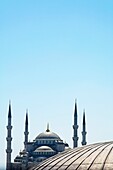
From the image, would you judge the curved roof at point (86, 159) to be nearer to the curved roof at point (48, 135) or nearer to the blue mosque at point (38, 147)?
the blue mosque at point (38, 147)

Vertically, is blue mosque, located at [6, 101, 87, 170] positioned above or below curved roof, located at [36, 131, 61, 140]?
below

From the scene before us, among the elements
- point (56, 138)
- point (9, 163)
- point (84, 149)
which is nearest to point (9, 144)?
point (9, 163)

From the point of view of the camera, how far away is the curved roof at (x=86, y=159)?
2038 centimetres

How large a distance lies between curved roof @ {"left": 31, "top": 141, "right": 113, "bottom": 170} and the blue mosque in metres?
49.5

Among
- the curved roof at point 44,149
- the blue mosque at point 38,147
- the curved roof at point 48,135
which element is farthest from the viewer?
the curved roof at point 48,135

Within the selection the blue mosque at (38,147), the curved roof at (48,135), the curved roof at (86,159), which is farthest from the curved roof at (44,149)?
the curved roof at (86,159)

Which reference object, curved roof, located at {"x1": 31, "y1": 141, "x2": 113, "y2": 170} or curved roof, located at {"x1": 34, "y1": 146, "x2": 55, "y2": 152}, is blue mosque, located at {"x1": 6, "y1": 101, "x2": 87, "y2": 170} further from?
curved roof, located at {"x1": 31, "y1": 141, "x2": 113, "y2": 170}

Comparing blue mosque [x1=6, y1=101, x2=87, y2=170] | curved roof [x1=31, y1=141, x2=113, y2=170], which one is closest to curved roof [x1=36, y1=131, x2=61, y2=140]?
blue mosque [x1=6, y1=101, x2=87, y2=170]

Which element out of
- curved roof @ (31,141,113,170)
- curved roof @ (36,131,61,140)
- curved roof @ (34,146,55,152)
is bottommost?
curved roof @ (31,141,113,170)

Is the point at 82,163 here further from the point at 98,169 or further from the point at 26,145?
the point at 26,145

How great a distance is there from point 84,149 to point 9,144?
2151 inches

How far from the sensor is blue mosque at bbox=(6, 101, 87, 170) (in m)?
77.0

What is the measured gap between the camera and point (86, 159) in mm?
21281

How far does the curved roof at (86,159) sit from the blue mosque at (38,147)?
162ft
